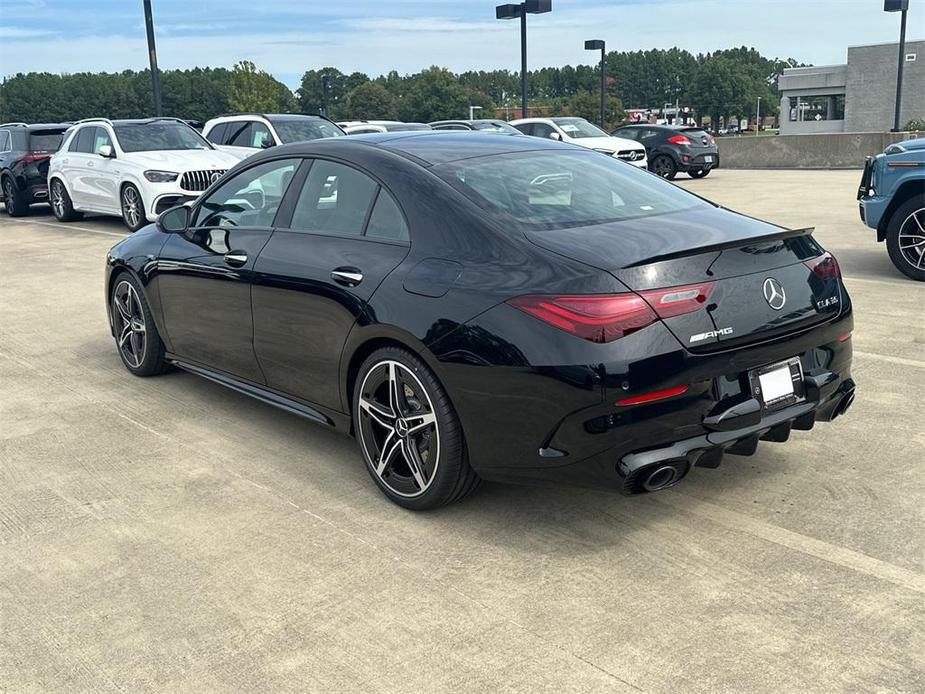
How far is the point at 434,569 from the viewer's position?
11.3ft

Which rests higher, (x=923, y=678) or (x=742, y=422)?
(x=742, y=422)

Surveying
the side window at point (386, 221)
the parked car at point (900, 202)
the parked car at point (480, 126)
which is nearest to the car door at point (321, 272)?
the side window at point (386, 221)

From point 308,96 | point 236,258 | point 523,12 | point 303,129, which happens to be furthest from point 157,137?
point 308,96

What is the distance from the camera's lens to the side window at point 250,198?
15.5 feet

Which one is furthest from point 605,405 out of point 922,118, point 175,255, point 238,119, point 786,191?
point 922,118

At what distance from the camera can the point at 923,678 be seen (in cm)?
268

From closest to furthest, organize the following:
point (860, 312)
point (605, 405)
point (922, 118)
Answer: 1. point (605, 405)
2. point (860, 312)
3. point (922, 118)

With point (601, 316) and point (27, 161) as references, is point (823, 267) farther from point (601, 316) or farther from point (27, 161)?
point (27, 161)

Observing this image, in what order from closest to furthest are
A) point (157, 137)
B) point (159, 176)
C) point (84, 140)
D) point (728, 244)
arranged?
point (728, 244), point (159, 176), point (157, 137), point (84, 140)

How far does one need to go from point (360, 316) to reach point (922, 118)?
58.6 m

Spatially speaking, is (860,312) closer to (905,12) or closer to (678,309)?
(678,309)

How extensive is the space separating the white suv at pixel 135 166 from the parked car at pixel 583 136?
8492 mm

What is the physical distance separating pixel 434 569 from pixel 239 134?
47.7 feet

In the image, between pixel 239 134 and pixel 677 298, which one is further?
pixel 239 134
